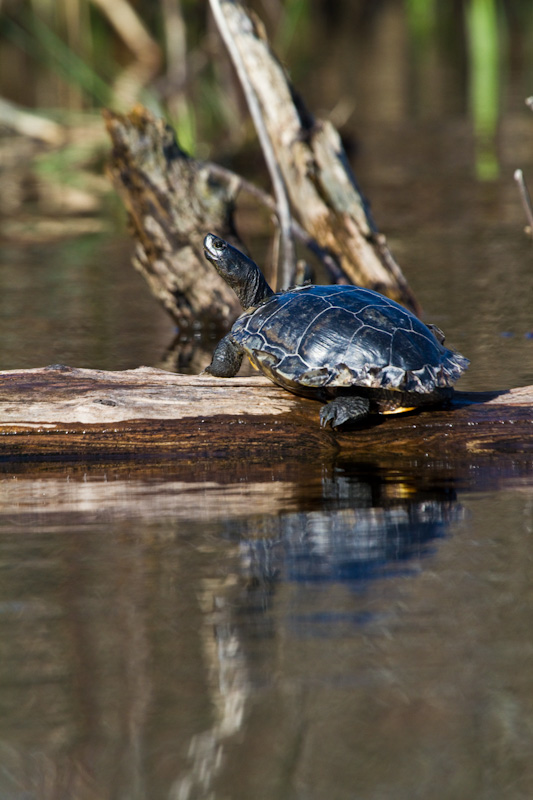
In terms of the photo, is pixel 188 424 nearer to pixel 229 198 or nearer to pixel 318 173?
pixel 318 173

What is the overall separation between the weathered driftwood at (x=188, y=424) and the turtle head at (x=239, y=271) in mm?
780

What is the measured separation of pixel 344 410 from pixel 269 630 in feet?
5.55

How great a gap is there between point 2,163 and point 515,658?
50.1ft

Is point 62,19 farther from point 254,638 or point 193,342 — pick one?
point 254,638

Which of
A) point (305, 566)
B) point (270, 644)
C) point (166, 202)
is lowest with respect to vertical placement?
point (270, 644)

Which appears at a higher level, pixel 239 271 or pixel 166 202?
pixel 166 202

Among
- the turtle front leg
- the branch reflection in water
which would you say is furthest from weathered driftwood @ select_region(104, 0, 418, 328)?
the branch reflection in water

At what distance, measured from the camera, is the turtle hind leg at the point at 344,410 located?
4.46 m

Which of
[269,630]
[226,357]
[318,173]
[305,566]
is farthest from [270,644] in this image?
[318,173]

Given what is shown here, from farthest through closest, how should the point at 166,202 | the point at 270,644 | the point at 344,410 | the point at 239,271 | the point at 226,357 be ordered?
the point at 166,202 → the point at 239,271 → the point at 226,357 → the point at 344,410 → the point at 270,644

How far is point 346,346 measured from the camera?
457 centimetres

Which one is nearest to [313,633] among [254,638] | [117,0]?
[254,638]

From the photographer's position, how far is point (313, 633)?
113 inches

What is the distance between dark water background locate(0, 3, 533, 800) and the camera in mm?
2359
